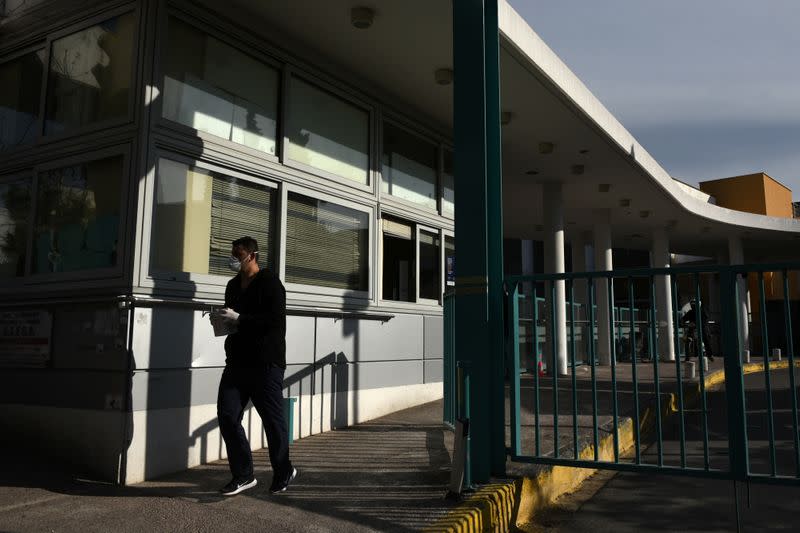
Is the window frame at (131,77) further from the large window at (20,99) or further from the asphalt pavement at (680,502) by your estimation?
the asphalt pavement at (680,502)

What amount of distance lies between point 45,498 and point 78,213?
2466 mm

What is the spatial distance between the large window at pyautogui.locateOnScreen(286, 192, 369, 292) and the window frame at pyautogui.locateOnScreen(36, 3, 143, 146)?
5.94ft

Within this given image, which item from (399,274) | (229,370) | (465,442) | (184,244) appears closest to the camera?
(465,442)

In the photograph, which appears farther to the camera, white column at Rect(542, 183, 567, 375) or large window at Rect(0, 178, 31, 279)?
white column at Rect(542, 183, 567, 375)

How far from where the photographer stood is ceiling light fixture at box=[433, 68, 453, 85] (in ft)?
23.7

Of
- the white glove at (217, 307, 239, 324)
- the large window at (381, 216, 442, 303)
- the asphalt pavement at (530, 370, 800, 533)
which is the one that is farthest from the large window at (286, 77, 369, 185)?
the asphalt pavement at (530, 370, 800, 533)

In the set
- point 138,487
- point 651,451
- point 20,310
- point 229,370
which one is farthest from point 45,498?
point 651,451

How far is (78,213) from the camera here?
5.34m

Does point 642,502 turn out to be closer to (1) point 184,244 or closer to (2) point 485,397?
(2) point 485,397

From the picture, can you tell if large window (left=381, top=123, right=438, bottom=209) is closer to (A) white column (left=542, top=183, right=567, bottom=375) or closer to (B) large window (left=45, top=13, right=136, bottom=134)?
(B) large window (left=45, top=13, right=136, bottom=134)

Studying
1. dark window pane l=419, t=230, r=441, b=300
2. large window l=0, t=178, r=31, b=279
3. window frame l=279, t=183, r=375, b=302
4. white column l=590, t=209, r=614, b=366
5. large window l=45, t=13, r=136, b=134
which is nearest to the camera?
large window l=45, t=13, r=136, b=134

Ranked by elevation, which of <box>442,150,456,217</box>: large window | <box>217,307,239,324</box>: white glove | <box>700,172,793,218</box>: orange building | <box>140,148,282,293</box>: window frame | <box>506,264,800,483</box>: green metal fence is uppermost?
<box>700,172,793,218</box>: orange building

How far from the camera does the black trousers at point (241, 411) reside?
4.08 m

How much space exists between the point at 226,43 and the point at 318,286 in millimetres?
2591
